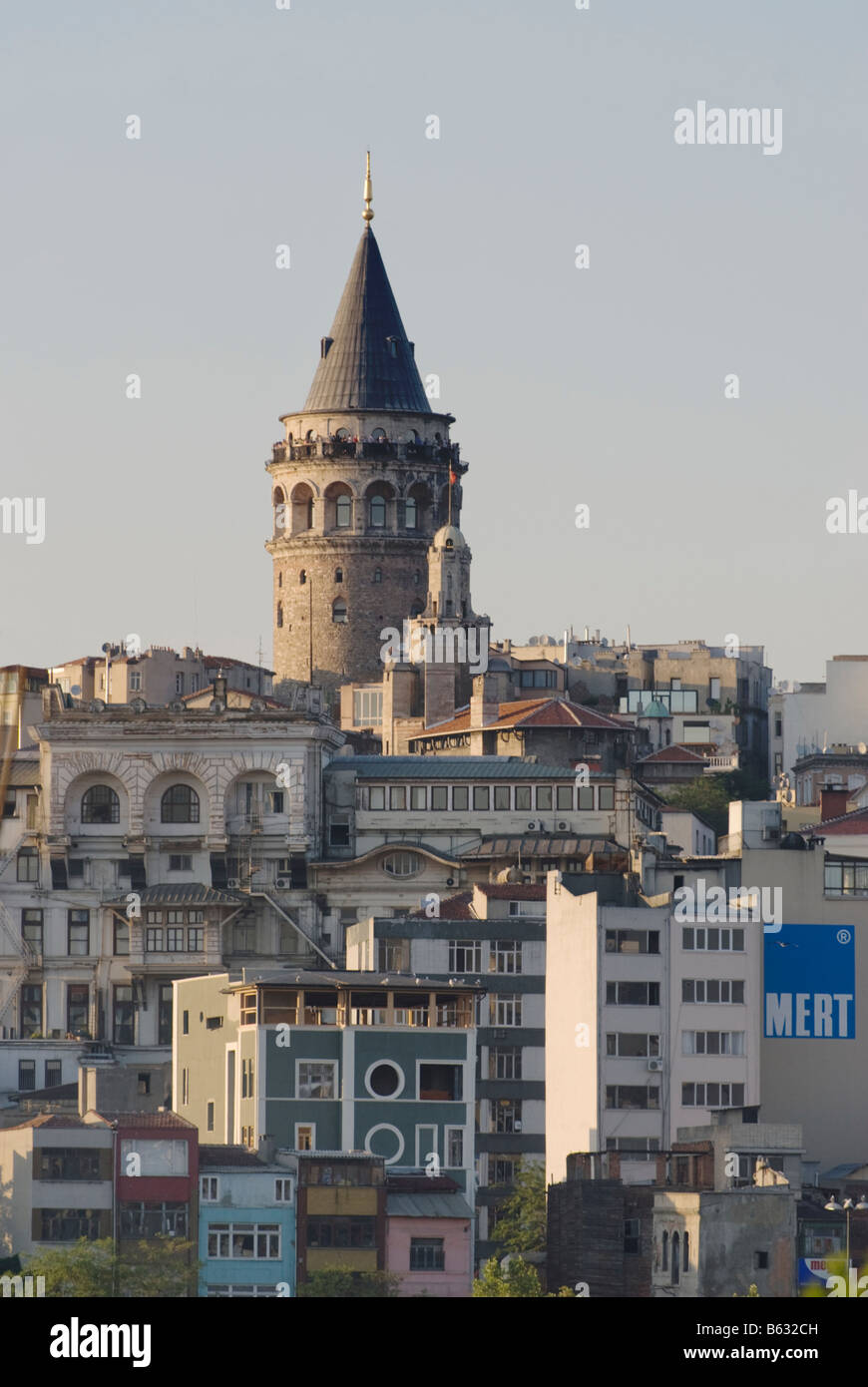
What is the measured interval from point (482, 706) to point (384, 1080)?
57.7m

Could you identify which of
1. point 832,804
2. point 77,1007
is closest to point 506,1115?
point 77,1007

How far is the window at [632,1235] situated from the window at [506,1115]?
63.5ft

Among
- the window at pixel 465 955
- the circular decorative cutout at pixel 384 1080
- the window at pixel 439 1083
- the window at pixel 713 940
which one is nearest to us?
the circular decorative cutout at pixel 384 1080

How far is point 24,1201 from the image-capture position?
67562mm

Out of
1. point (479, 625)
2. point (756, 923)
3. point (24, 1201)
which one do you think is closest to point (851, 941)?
Answer: point (756, 923)

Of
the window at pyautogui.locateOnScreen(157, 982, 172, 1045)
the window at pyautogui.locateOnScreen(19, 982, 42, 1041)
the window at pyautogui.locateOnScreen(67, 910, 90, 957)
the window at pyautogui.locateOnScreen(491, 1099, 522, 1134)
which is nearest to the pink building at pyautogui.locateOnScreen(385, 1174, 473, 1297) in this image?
the window at pyautogui.locateOnScreen(491, 1099, 522, 1134)

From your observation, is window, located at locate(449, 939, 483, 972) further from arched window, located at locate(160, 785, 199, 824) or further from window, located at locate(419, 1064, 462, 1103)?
arched window, located at locate(160, 785, 199, 824)

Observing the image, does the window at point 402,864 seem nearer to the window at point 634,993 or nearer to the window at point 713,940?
the window at point 713,940

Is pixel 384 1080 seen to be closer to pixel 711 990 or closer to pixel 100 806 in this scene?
pixel 711 990

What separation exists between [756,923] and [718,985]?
106 inches

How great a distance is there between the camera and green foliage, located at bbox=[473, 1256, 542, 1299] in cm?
6081

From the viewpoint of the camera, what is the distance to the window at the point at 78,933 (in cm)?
10750
